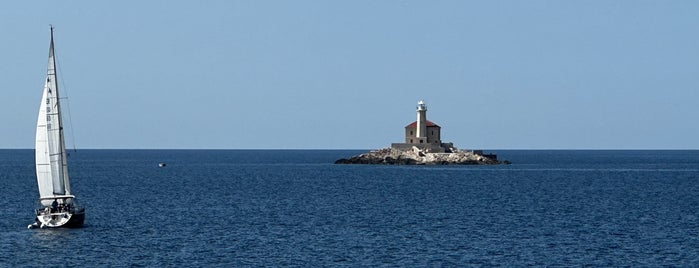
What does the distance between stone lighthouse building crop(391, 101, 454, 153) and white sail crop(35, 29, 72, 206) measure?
404ft

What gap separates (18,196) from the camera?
93750 mm

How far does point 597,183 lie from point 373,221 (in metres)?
67.8

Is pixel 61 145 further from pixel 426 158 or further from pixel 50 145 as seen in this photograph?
pixel 426 158

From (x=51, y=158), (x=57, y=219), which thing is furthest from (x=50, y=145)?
(x=57, y=219)

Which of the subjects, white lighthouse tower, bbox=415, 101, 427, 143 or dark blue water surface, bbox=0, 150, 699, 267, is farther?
white lighthouse tower, bbox=415, 101, 427, 143

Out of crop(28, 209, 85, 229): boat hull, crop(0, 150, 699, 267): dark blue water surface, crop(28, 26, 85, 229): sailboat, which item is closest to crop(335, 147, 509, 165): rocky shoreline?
crop(0, 150, 699, 267): dark blue water surface

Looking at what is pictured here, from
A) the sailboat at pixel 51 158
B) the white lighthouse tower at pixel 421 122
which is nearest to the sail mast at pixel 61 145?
the sailboat at pixel 51 158

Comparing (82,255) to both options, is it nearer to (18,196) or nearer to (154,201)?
(154,201)

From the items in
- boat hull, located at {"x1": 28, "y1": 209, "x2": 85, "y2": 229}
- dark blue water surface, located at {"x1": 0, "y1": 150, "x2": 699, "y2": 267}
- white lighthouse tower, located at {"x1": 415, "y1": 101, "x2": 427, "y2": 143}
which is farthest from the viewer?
white lighthouse tower, located at {"x1": 415, "y1": 101, "x2": 427, "y2": 143}

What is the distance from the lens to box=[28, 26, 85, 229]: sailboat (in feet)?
194

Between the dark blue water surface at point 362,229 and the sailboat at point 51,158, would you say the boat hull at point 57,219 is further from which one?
the dark blue water surface at point 362,229

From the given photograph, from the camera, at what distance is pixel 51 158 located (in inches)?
2336

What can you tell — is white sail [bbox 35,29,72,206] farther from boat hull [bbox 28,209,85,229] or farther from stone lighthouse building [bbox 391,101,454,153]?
stone lighthouse building [bbox 391,101,454,153]

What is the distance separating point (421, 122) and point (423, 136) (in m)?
3.30
